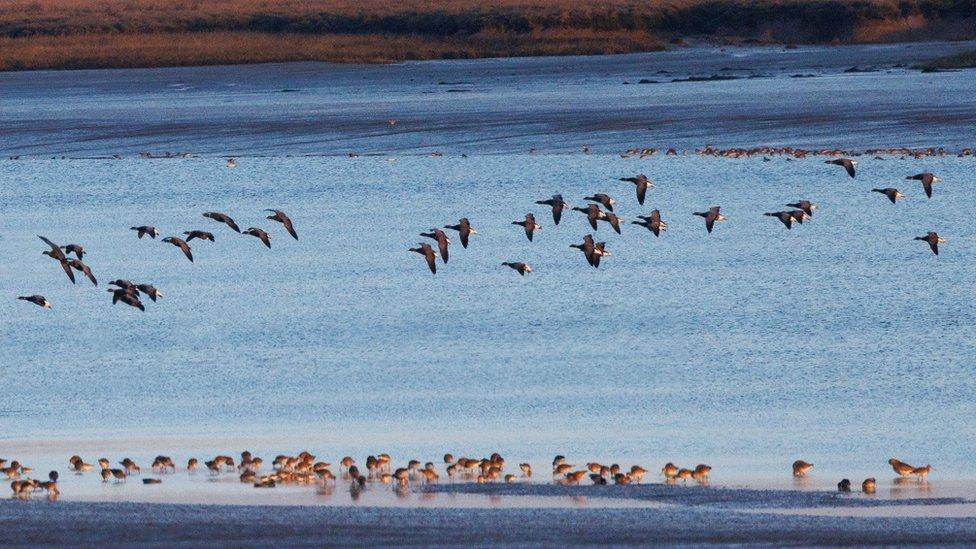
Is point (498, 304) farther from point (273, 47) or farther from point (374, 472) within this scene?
point (273, 47)

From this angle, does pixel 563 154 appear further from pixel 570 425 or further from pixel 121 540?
pixel 121 540

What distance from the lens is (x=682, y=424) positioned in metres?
15.6

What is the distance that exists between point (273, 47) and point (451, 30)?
884 cm

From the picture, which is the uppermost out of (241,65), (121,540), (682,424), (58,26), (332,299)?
(58,26)

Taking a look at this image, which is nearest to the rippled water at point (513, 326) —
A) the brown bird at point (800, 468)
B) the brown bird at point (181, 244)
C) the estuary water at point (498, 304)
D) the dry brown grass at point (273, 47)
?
the estuary water at point (498, 304)

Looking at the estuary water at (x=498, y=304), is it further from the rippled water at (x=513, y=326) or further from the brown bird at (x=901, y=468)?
the brown bird at (x=901, y=468)

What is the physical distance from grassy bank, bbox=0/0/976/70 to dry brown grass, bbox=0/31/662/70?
0.07 meters

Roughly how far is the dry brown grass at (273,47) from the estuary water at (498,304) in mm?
29389

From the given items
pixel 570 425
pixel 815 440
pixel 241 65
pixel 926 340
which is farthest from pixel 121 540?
pixel 241 65

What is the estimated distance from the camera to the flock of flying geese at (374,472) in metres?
13.5

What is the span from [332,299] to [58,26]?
6711 cm

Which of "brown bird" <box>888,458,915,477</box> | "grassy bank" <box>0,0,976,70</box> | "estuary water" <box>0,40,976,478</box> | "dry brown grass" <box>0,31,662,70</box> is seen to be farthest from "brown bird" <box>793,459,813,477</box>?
"grassy bank" <box>0,0,976,70</box>

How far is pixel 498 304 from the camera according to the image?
22.2 metres

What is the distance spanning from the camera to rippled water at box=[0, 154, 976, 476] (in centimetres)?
1559
